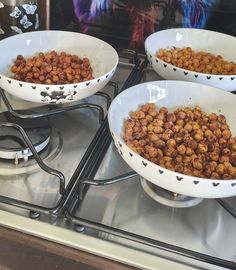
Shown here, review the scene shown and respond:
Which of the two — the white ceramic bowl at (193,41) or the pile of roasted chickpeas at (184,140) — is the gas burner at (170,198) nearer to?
the pile of roasted chickpeas at (184,140)

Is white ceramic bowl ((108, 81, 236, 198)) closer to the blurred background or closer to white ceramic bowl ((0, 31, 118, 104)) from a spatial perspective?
white ceramic bowl ((0, 31, 118, 104))

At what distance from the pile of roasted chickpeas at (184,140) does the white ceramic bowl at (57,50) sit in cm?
9

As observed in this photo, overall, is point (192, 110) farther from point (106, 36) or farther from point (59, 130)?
point (106, 36)

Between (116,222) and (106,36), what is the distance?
1.73 feet

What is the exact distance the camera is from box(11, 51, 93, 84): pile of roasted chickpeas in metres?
0.74

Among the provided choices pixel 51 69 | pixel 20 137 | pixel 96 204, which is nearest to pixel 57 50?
pixel 51 69

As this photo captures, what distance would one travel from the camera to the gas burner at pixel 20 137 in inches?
25.4

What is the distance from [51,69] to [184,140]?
27cm

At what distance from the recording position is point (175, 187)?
1.76ft

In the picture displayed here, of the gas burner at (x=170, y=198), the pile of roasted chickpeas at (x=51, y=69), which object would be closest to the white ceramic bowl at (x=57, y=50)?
the pile of roasted chickpeas at (x=51, y=69)

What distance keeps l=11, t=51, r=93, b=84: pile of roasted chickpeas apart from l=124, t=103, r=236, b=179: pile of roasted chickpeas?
0.46 feet

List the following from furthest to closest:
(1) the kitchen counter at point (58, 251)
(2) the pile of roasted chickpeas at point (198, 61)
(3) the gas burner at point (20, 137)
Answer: (2) the pile of roasted chickpeas at point (198, 61), (3) the gas burner at point (20, 137), (1) the kitchen counter at point (58, 251)

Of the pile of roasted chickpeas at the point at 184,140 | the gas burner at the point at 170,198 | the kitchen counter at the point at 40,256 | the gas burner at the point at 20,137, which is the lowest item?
the kitchen counter at the point at 40,256

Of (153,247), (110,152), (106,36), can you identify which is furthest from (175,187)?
(106,36)
